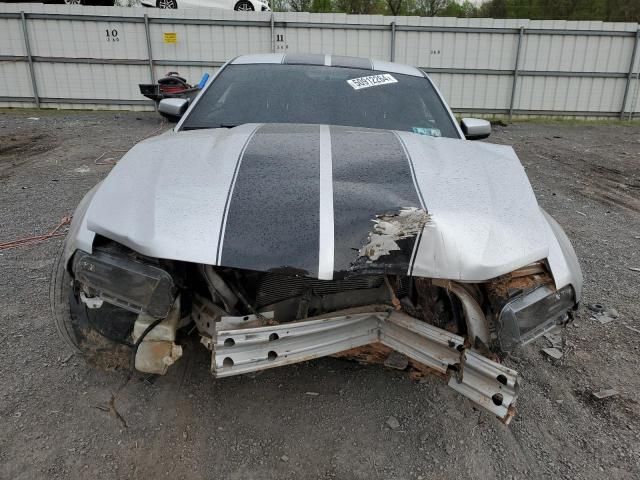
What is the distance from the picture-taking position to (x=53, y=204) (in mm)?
5340

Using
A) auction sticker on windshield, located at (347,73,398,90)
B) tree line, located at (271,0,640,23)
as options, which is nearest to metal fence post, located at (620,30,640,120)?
tree line, located at (271,0,640,23)

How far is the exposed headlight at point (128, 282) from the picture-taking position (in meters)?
1.75

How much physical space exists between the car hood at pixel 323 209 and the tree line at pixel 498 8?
50.9 ft

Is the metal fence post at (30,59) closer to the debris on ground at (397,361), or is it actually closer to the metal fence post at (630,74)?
the debris on ground at (397,361)

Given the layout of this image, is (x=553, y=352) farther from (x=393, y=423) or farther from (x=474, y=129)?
(x=474, y=129)

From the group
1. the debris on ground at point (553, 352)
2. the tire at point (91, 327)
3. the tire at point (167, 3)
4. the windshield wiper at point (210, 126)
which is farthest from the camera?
the tire at point (167, 3)

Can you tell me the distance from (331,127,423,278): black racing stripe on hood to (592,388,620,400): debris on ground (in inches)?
59.3

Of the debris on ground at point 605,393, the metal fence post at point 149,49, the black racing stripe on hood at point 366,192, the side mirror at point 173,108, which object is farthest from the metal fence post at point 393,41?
the debris on ground at point 605,393

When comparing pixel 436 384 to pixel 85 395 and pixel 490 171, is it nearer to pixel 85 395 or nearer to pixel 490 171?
pixel 490 171

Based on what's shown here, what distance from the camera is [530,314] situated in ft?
5.91

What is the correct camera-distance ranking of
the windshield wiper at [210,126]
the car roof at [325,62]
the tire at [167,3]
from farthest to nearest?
the tire at [167,3] → the car roof at [325,62] → the windshield wiper at [210,126]

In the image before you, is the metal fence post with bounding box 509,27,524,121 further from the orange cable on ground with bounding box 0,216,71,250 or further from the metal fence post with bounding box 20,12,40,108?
the metal fence post with bounding box 20,12,40,108

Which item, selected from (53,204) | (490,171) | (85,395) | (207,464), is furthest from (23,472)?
(53,204)

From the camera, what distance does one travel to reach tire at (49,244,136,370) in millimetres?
1948
